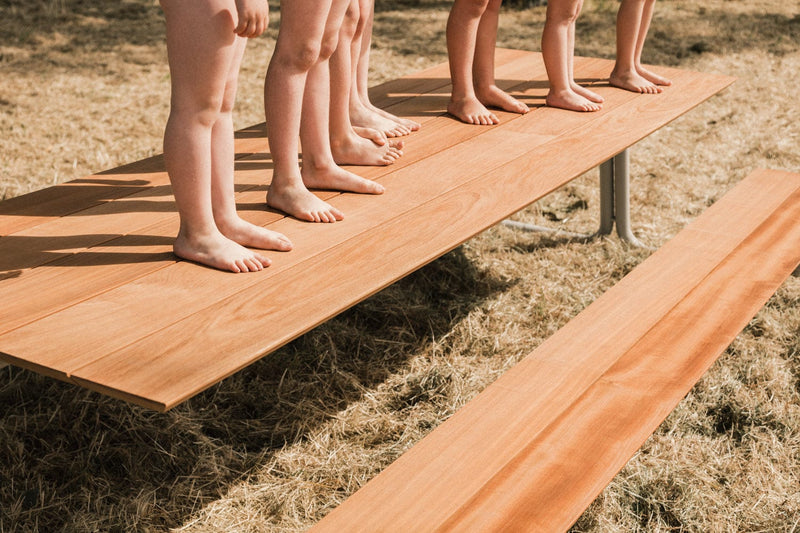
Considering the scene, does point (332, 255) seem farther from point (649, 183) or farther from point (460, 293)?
point (649, 183)

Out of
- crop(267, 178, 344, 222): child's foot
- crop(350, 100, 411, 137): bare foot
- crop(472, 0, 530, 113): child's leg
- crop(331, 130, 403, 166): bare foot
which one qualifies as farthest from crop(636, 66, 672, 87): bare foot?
crop(267, 178, 344, 222): child's foot

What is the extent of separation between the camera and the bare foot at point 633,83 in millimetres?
3830

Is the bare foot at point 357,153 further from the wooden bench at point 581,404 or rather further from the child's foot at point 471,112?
the wooden bench at point 581,404

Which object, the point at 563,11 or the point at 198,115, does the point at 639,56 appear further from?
the point at 198,115

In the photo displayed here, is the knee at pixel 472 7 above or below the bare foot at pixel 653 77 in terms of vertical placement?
above

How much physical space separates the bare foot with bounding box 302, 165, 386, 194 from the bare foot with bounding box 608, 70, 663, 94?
1.59 metres

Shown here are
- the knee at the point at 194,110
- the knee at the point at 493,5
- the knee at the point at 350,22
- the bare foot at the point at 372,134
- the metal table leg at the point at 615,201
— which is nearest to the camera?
the knee at the point at 194,110

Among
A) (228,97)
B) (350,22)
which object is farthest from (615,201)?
(228,97)

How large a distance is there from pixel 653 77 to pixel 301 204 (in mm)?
2046

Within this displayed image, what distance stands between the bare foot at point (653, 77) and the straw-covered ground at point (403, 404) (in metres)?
0.75

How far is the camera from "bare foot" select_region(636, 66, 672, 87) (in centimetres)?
394

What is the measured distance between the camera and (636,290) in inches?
106

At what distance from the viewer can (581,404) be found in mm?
2107

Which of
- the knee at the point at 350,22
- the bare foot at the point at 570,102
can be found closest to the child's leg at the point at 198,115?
the knee at the point at 350,22
